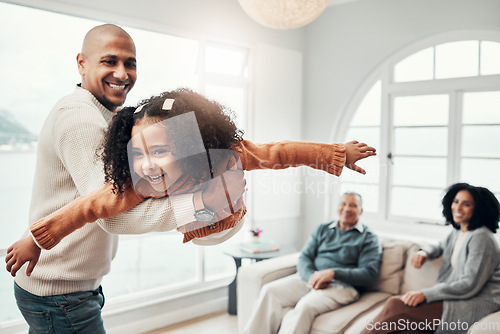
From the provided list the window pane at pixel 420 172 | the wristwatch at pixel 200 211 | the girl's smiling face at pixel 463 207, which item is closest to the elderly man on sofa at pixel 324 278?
the girl's smiling face at pixel 463 207

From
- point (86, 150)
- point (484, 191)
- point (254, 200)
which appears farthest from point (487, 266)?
point (86, 150)

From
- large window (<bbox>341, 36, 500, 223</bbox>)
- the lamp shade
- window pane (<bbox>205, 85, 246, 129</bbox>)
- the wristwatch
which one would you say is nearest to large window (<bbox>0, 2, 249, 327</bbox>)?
window pane (<bbox>205, 85, 246, 129</bbox>)

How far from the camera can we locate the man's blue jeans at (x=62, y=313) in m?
1.14

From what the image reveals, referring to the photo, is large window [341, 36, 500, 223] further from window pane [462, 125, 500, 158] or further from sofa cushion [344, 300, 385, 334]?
sofa cushion [344, 300, 385, 334]

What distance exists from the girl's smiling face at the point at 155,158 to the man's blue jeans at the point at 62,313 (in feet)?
2.25

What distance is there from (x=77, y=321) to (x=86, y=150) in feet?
1.87

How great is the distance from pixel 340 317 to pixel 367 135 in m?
1.99

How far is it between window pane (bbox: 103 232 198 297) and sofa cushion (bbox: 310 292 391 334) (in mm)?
1365

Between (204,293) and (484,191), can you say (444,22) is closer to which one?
(484,191)

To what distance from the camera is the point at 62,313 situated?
114cm

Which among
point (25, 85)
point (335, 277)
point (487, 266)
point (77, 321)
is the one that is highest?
point (25, 85)

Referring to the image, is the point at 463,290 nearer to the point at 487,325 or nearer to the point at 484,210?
the point at 487,325

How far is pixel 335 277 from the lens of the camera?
2932mm

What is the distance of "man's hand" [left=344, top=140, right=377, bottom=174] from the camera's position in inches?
28.6
